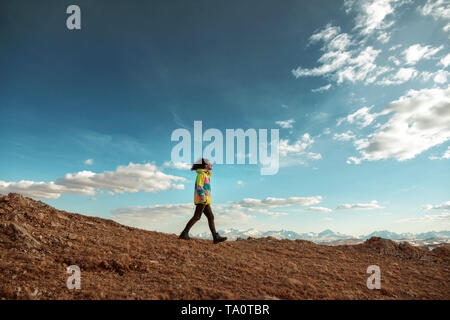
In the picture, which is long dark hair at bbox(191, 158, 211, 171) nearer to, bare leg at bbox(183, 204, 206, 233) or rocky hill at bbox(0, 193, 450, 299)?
bare leg at bbox(183, 204, 206, 233)

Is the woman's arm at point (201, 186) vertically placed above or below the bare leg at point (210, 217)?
above

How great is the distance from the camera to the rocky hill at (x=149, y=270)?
5012 millimetres

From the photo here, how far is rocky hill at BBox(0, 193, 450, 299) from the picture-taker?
5.01 meters

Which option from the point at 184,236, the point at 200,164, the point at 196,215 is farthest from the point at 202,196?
the point at 184,236

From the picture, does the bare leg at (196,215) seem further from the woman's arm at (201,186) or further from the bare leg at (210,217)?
the woman's arm at (201,186)

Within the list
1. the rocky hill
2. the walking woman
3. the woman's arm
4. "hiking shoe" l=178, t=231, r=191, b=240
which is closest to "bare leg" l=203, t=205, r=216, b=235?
the walking woman

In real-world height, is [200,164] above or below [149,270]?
above

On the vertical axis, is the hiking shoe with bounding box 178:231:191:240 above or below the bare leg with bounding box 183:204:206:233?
below

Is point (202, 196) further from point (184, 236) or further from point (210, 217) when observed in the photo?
point (184, 236)

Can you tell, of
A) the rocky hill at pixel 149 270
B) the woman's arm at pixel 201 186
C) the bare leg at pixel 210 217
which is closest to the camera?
the rocky hill at pixel 149 270

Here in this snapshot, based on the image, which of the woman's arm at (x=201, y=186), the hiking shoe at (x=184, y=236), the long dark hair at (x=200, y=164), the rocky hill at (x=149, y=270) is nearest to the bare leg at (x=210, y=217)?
the woman's arm at (x=201, y=186)

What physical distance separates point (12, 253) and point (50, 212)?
3.82 m

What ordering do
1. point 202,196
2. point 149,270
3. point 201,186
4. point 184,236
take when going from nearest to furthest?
1. point 149,270
2. point 202,196
3. point 201,186
4. point 184,236

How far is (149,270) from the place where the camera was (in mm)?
6188
